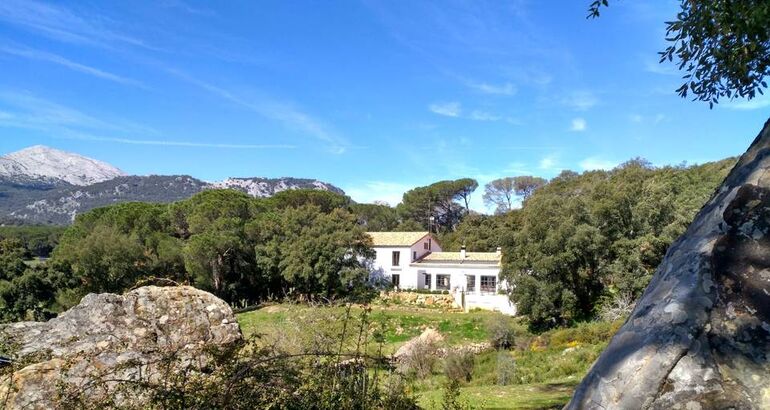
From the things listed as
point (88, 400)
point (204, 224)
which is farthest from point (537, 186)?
point (88, 400)

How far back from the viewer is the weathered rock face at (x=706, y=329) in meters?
1.26

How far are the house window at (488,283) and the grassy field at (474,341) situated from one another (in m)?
5.77

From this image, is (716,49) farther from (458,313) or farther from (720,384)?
(458,313)

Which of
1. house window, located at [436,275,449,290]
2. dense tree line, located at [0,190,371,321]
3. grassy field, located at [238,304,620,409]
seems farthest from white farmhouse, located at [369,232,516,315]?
grassy field, located at [238,304,620,409]

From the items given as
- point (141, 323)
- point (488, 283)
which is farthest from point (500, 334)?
point (141, 323)

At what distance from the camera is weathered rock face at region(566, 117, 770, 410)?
4.12 ft

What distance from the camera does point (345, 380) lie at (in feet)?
11.0

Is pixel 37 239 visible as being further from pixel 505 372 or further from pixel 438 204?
pixel 505 372

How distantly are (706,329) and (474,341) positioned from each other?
24004 mm

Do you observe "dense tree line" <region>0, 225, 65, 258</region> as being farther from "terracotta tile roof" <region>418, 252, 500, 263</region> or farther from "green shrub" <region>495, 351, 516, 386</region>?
"green shrub" <region>495, 351, 516, 386</region>

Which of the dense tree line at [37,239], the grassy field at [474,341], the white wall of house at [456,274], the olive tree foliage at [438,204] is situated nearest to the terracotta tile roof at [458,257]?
the white wall of house at [456,274]

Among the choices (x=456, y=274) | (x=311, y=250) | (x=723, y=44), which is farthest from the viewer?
(x=456, y=274)

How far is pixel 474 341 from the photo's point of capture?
24125 millimetres

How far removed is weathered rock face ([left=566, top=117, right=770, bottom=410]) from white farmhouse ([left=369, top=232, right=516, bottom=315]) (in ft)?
112
